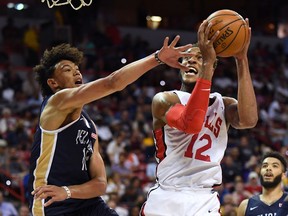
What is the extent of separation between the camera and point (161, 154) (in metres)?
5.20

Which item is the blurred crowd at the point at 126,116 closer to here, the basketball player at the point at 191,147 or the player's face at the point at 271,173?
the player's face at the point at 271,173

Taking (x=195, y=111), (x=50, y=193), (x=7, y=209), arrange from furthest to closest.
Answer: (x=7, y=209) < (x=50, y=193) < (x=195, y=111)

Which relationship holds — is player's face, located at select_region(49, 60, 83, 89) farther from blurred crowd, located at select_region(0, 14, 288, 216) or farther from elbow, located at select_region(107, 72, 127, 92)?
blurred crowd, located at select_region(0, 14, 288, 216)

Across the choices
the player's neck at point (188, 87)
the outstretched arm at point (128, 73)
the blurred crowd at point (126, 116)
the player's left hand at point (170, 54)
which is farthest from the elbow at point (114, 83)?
the blurred crowd at point (126, 116)

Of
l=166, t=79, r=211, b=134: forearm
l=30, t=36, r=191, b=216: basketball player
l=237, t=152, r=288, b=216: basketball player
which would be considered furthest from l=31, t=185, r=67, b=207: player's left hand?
l=237, t=152, r=288, b=216: basketball player

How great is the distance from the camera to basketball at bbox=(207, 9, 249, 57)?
188 inches

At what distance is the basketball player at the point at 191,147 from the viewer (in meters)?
5.04

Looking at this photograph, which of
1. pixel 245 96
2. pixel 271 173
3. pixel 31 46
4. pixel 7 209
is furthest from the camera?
pixel 31 46

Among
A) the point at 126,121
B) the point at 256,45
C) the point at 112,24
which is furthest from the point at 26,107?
the point at 256,45

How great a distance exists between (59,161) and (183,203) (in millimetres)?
947

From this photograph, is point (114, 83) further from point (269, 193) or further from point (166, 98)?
point (269, 193)

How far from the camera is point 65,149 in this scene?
5.11m

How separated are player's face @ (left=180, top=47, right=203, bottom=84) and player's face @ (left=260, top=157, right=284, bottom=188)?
2.06 meters

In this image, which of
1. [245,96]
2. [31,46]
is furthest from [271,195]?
[31,46]
